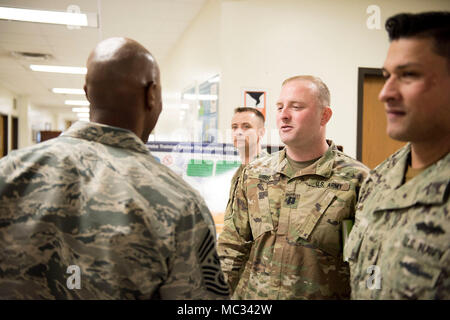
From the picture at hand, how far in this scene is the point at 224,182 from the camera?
2.59 metres

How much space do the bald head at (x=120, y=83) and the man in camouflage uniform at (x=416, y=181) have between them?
2.12ft

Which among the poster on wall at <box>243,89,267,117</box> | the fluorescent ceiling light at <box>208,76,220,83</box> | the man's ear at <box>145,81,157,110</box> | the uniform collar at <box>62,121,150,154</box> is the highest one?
the fluorescent ceiling light at <box>208,76,220,83</box>

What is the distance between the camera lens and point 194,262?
82cm

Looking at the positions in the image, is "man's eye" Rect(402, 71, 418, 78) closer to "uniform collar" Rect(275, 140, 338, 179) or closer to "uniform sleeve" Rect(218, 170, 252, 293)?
"uniform collar" Rect(275, 140, 338, 179)

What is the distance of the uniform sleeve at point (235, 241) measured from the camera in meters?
1.53

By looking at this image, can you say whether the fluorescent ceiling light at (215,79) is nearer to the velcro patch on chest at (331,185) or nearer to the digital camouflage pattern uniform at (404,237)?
the velcro patch on chest at (331,185)

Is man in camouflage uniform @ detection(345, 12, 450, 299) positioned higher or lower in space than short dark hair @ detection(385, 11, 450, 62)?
lower

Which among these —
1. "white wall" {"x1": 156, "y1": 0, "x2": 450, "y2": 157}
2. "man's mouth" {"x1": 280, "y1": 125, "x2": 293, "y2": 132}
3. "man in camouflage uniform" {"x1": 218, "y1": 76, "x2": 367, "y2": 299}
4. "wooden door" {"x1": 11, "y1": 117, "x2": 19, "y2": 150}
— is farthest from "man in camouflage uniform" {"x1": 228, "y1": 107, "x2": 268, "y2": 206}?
"wooden door" {"x1": 11, "y1": 117, "x2": 19, "y2": 150}

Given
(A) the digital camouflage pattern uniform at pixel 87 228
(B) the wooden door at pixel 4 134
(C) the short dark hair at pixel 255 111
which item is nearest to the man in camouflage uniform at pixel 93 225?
(A) the digital camouflage pattern uniform at pixel 87 228

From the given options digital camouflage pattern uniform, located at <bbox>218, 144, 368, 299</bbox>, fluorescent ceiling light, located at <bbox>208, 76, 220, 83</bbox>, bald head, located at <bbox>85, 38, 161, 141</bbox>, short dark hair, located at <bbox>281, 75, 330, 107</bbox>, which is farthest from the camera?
fluorescent ceiling light, located at <bbox>208, 76, 220, 83</bbox>

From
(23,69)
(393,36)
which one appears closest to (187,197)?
(393,36)

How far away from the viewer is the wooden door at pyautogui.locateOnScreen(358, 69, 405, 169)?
317 centimetres
